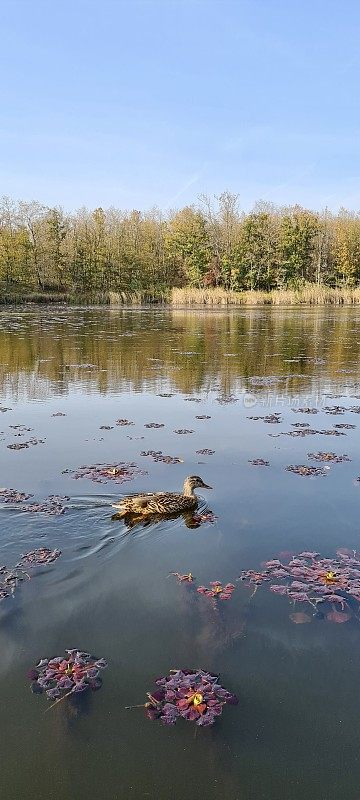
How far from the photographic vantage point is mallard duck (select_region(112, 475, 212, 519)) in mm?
5730

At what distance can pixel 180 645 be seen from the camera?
3736 mm

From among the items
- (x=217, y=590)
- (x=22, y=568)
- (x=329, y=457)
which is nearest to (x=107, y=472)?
(x=22, y=568)

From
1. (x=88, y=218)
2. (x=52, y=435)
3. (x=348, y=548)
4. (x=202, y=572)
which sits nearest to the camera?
(x=202, y=572)

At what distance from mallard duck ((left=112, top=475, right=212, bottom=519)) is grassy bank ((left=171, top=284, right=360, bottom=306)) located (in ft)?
160

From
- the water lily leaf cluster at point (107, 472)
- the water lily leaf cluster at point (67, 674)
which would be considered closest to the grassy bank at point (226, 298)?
the water lily leaf cluster at point (107, 472)

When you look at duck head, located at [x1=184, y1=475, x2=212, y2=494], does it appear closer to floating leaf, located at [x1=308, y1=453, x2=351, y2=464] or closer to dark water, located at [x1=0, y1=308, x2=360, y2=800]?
dark water, located at [x1=0, y1=308, x2=360, y2=800]

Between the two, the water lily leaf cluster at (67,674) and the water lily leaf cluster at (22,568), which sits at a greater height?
the water lily leaf cluster at (22,568)

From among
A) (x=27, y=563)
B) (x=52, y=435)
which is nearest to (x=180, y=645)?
(x=27, y=563)

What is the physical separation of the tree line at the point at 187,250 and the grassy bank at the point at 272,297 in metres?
5.68

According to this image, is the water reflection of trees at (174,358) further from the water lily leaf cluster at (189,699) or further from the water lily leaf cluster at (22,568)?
the water lily leaf cluster at (189,699)

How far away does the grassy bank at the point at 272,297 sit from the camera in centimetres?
5429

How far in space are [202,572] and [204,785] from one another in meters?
2.03

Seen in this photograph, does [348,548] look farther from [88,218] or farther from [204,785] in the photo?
[88,218]

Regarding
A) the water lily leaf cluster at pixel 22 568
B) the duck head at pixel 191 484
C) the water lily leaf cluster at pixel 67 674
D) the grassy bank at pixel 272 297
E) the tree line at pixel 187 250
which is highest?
the tree line at pixel 187 250
